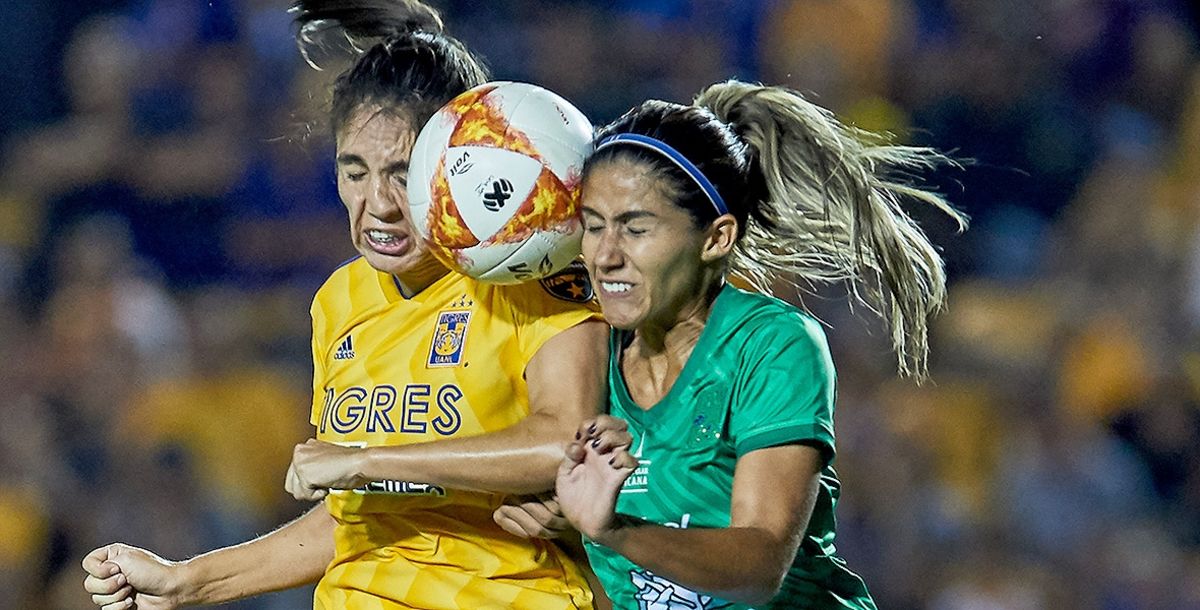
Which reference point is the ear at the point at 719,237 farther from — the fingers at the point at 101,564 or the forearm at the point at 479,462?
the fingers at the point at 101,564

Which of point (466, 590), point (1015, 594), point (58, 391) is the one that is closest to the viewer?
point (466, 590)

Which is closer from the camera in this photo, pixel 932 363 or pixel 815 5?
pixel 932 363

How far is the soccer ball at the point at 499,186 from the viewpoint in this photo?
3.21m

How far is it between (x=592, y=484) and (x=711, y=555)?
264 mm

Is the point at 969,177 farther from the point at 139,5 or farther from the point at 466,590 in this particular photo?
the point at 466,590

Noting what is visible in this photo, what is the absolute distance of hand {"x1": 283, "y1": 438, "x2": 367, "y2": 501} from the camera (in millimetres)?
3150

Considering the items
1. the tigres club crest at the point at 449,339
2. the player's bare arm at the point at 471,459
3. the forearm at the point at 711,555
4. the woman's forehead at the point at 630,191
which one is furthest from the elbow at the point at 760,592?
the tigres club crest at the point at 449,339

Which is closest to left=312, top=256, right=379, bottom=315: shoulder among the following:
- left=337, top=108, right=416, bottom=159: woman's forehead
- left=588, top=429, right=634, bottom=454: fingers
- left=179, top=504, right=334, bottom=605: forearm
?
left=337, top=108, right=416, bottom=159: woman's forehead

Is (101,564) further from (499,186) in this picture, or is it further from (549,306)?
(499,186)

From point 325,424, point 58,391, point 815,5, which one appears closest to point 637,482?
point 325,424

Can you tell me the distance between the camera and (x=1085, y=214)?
25.3ft

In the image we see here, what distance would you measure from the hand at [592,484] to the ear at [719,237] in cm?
60

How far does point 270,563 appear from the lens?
391cm

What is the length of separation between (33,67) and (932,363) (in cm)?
462
